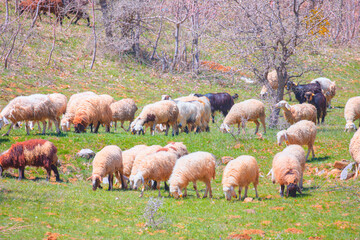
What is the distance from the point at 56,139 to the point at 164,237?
8287 millimetres

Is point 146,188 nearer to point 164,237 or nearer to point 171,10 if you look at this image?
point 164,237

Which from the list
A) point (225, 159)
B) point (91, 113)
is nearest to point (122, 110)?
point (91, 113)

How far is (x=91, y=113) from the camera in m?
17.3

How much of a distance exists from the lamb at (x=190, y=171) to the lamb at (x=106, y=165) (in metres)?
1.91

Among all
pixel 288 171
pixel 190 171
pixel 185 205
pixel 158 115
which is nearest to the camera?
pixel 185 205

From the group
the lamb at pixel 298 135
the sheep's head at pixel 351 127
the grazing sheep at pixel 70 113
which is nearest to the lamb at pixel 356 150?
the lamb at pixel 298 135

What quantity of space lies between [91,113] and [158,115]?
9.26 feet

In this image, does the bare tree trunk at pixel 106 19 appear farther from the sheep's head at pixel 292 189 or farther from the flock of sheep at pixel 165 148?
the sheep's head at pixel 292 189

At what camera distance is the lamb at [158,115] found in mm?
17425

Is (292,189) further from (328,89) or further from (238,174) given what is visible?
(328,89)

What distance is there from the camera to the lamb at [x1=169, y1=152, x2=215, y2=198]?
10578 mm

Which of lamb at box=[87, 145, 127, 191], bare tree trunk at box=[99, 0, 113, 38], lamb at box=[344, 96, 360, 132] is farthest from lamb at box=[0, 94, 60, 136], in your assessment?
bare tree trunk at box=[99, 0, 113, 38]

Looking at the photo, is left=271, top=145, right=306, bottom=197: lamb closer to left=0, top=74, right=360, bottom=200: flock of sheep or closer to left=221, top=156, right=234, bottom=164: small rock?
left=0, top=74, right=360, bottom=200: flock of sheep

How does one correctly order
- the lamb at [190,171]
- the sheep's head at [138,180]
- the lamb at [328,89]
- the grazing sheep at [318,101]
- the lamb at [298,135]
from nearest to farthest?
the lamb at [190,171]
the sheep's head at [138,180]
the lamb at [298,135]
the grazing sheep at [318,101]
the lamb at [328,89]
